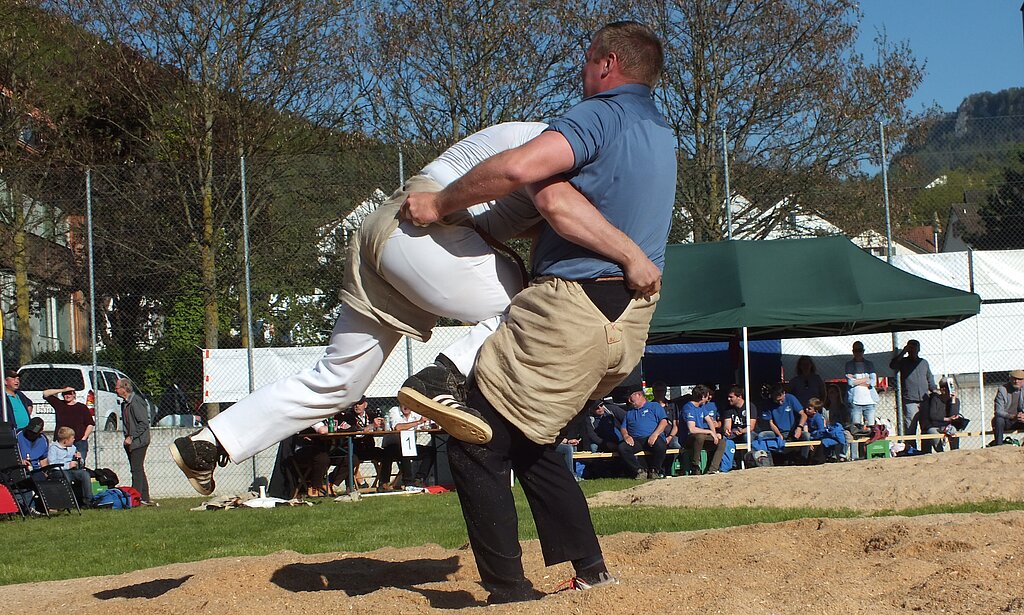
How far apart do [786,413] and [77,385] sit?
9595 mm

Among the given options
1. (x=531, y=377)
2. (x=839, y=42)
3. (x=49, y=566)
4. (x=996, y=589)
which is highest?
(x=839, y=42)

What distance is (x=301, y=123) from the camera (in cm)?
1903

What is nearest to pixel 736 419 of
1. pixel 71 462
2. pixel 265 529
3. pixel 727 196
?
pixel 727 196

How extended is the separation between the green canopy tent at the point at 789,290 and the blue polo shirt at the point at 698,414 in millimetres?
610

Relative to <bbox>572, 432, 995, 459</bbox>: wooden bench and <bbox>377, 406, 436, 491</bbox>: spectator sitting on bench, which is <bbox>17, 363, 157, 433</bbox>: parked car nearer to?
<bbox>377, 406, 436, 491</bbox>: spectator sitting on bench

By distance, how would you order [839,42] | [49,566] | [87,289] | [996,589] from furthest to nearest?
[839,42], [87,289], [49,566], [996,589]

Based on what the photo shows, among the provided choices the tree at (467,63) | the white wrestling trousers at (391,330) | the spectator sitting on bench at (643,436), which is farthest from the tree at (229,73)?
the white wrestling trousers at (391,330)

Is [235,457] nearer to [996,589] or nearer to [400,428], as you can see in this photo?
[996,589]

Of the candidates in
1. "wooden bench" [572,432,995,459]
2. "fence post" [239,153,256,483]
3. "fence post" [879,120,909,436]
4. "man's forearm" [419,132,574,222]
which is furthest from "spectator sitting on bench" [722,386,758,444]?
"man's forearm" [419,132,574,222]

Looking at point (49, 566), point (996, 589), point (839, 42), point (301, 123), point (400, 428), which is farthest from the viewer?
point (839, 42)

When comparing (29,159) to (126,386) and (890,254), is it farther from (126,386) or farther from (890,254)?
(890,254)

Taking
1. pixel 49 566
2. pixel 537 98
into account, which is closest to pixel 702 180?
pixel 537 98

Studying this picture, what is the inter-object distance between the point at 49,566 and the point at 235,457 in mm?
4238

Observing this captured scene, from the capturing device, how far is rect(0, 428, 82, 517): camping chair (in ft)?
38.6
